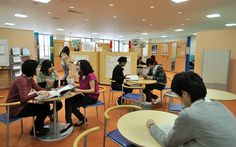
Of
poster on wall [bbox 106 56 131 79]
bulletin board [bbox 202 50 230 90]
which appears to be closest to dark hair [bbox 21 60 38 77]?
poster on wall [bbox 106 56 131 79]

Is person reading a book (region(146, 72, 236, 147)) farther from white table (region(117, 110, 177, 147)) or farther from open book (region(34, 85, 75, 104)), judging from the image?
open book (region(34, 85, 75, 104))

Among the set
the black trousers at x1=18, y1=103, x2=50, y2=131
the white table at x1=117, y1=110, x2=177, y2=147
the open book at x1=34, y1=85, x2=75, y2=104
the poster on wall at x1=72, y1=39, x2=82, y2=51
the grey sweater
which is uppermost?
the poster on wall at x1=72, y1=39, x2=82, y2=51

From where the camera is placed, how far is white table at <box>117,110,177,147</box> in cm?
122

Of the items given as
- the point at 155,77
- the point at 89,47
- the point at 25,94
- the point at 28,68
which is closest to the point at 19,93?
the point at 25,94

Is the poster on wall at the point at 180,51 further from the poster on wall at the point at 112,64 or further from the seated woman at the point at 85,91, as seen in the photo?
the seated woman at the point at 85,91

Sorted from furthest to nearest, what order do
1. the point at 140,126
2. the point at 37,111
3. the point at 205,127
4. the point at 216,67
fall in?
the point at 216,67
the point at 37,111
the point at 140,126
the point at 205,127

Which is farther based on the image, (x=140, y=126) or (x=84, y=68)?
(x=84, y=68)

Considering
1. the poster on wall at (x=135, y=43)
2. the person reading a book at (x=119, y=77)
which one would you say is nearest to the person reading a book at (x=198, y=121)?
the person reading a book at (x=119, y=77)

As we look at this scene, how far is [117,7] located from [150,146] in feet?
17.3

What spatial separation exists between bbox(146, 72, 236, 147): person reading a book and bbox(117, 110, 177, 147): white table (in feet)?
0.57

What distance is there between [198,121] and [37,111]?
88.0 inches

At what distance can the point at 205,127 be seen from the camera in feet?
2.93

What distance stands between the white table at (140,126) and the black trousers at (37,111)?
1483mm

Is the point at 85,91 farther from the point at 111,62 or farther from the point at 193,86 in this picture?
the point at 111,62
